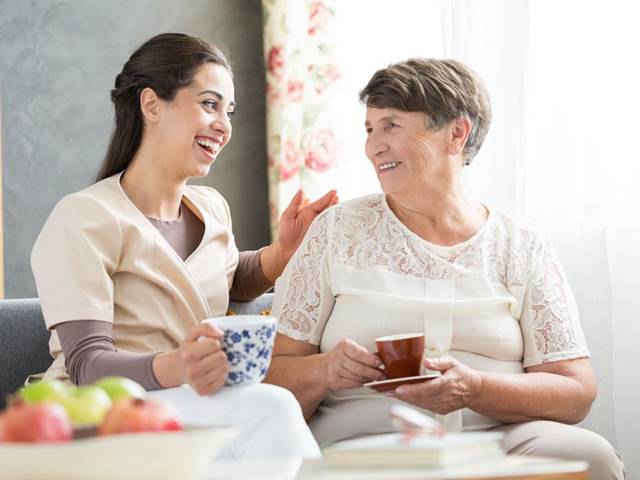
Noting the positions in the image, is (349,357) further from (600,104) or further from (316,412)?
(600,104)

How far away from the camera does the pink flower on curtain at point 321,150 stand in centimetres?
359

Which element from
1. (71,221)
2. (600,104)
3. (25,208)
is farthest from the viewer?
(25,208)

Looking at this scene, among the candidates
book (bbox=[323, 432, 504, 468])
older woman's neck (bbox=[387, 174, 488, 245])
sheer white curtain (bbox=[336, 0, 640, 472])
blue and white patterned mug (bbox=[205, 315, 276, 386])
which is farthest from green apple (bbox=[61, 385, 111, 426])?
sheer white curtain (bbox=[336, 0, 640, 472])

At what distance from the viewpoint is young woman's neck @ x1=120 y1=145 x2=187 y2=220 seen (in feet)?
7.25

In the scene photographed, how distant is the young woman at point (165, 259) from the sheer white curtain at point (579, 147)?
2.18 ft

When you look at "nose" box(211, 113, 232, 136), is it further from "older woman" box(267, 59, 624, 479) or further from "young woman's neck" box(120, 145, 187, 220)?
"older woman" box(267, 59, 624, 479)

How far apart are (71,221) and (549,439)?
1059 mm

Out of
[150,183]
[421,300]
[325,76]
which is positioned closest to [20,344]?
[150,183]

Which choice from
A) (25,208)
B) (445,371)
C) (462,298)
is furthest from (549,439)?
(25,208)

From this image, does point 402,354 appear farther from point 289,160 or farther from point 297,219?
point 289,160

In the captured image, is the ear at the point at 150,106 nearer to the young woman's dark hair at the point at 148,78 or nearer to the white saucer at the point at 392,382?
the young woman's dark hair at the point at 148,78

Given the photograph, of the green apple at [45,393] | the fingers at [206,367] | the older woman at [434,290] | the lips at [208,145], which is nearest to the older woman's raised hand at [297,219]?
the older woman at [434,290]

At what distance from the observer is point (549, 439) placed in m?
1.88

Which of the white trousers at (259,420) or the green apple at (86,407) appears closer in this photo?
the green apple at (86,407)
